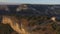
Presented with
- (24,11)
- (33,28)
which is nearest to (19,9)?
(24,11)

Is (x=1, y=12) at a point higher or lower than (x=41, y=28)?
higher

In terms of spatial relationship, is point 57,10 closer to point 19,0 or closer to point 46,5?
point 46,5

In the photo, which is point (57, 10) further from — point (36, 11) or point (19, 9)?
point (19, 9)

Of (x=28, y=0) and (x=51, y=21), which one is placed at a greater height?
(x=28, y=0)

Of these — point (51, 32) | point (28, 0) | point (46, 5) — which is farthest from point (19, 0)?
point (51, 32)

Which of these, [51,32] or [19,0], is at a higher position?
[19,0]

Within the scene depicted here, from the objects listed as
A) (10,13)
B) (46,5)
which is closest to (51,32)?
(46,5)

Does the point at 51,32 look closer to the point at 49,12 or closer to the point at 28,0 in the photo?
the point at 49,12

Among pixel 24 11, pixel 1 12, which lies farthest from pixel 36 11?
pixel 1 12
